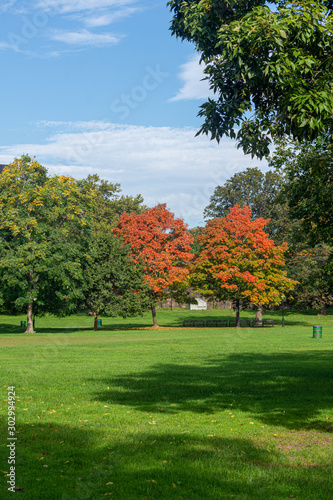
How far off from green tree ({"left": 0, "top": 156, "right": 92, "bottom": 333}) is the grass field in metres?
19.5

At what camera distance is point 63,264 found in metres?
37.7

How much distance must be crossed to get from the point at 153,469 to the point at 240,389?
22.1 feet

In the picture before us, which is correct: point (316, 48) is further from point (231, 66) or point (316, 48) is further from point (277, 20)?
point (231, 66)

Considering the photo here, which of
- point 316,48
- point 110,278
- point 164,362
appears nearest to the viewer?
point 316,48

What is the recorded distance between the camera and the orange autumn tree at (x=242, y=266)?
45.2 m

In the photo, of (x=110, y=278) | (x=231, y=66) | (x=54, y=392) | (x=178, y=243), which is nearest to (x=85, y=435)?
(x=54, y=392)

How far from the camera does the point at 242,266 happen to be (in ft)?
149

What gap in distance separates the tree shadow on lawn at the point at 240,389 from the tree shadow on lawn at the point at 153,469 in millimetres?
2219

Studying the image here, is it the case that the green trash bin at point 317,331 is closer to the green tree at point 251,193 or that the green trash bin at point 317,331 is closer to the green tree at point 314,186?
the green tree at point 314,186

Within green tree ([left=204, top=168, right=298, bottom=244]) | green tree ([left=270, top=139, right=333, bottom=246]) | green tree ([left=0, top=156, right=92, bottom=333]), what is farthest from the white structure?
green tree ([left=270, top=139, right=333, bottom=246])

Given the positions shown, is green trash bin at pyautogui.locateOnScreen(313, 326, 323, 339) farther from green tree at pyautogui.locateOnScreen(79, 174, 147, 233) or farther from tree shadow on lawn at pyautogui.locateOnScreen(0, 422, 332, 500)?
green tree at pyautogui.locateOnScreen(79, 174, 147, 233)

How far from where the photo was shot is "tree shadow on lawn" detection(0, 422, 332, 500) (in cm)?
597

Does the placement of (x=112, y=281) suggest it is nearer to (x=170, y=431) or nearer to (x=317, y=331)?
(x=317, y=331)

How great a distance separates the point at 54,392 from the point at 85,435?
14.3 feet
